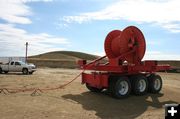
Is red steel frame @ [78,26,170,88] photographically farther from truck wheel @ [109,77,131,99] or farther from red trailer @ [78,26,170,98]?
truck wheel @ [109,77,131,99]

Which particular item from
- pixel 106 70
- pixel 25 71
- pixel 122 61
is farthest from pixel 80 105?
pixel 25 71

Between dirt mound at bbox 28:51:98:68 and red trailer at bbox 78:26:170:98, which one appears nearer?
red trailer at bbox 78:26:170:98

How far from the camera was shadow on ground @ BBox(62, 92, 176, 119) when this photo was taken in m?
11.3

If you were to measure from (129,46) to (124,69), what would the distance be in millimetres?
1431

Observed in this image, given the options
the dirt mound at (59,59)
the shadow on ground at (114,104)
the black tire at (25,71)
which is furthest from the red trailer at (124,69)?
the dirt mound at (59,59)

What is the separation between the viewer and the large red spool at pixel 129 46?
14883 millimetres

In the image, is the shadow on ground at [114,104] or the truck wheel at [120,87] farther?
the truck wheel at [120,87]

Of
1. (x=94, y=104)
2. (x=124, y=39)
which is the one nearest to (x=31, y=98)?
(x=94, y=104)

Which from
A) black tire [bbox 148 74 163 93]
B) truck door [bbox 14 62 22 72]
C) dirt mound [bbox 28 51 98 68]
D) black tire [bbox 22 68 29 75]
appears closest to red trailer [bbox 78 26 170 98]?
black tire [bbox 148 74 163 93]

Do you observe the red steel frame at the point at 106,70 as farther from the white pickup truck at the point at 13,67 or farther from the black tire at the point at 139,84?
the white pickup truck at the point at 13,67

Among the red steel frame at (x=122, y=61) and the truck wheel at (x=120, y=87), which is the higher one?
the red steel frame at (x=122, y=61)

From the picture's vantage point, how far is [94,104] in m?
12.8

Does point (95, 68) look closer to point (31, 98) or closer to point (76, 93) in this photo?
point (76, 93)

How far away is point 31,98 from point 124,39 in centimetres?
511
